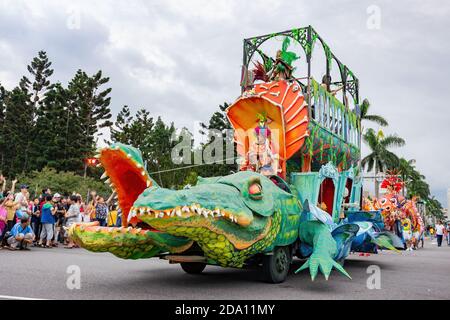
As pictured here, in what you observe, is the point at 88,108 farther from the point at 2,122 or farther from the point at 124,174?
the point at 124,174

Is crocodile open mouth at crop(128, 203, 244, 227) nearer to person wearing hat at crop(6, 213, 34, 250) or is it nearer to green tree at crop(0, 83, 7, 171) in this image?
person wearing hat at crop(6, 213, 34, 250)

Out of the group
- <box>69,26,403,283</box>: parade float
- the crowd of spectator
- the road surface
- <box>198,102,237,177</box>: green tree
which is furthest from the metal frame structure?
<box>198,102,237,177</box>: green tree

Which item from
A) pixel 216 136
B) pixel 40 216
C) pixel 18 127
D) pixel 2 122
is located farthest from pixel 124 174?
pixel 2 122

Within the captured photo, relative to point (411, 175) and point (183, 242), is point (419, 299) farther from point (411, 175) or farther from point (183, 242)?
point (411, 175)

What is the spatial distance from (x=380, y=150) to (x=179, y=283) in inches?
1273

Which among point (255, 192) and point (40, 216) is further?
point (40, 216)

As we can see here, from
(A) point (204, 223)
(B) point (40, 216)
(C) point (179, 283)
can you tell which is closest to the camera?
(A) point (204, 223)

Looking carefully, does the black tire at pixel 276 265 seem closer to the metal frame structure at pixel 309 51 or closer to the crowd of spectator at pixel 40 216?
the metal frame structure at pixel 309 51

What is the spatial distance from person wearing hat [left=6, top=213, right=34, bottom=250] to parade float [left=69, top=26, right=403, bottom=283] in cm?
556

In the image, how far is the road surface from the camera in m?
5.73

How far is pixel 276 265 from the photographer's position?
692cm

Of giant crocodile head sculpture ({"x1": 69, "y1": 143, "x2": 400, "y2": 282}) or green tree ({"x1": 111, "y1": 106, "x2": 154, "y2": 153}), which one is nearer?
giant crocodile head sculpture ({"x1": 69, "y1": 143, "x2": 400, "y2": 282})

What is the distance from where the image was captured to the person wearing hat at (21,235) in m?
11.2
